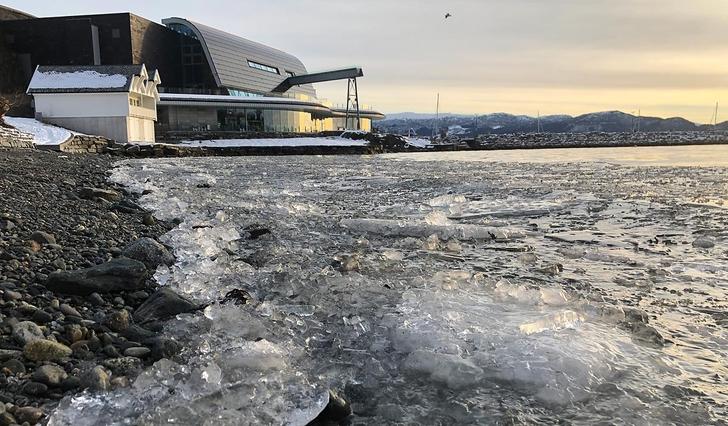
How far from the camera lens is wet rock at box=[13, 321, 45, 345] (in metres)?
3.39

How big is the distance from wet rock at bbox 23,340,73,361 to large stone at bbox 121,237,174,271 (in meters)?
2.38

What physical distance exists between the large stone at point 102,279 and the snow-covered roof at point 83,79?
1660 inches

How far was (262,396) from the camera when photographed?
315 cm

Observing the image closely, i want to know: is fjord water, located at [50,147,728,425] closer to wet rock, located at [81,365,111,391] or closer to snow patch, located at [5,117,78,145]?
wet rock, located at [81,365,111,391]

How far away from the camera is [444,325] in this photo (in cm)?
430

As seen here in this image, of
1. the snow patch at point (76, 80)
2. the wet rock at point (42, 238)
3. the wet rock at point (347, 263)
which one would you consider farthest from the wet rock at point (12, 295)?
the snow patch at point (76, 80)

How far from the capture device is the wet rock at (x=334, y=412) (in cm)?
298

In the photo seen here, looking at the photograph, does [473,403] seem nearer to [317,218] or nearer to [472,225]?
[472,225]

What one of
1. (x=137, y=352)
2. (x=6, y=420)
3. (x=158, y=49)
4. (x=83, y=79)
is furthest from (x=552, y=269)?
(x=158, y=49)

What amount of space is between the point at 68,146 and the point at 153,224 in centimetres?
2982

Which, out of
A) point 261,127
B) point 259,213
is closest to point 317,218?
point 259,213

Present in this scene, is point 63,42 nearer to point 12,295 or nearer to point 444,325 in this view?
point 12,295

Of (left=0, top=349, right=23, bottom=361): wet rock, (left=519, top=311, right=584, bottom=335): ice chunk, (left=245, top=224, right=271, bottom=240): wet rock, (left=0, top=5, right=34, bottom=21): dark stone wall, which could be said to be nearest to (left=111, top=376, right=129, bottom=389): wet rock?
(left=0, top=349, right=23, bottom=361): wet rock

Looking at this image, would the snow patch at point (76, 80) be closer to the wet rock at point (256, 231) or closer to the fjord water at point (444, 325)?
the wet rock at point (256, 231)
